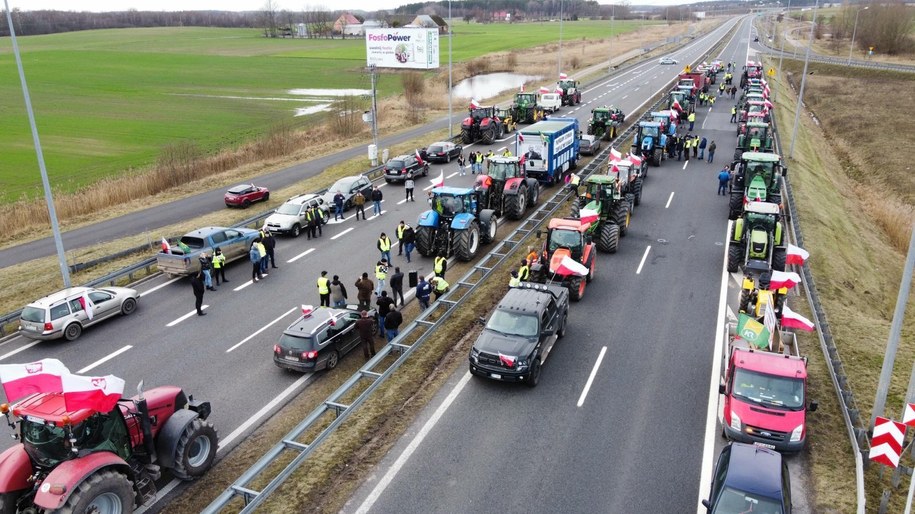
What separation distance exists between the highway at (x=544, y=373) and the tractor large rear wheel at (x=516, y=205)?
530 centimetres

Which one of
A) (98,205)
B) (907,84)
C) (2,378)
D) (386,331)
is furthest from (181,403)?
(907,84)

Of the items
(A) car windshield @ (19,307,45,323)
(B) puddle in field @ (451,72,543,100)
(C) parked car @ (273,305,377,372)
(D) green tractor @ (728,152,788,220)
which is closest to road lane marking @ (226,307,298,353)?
(C) parked car @ (273,305,377,372)

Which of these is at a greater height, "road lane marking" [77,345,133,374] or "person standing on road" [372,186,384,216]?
"person standing on road" [372,186,384,216]

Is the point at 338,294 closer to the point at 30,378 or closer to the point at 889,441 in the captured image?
the point at 30,378

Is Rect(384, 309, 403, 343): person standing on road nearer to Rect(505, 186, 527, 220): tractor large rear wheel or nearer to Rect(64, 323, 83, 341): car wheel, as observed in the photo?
Rect(64, 323, 83, 341): car wheel

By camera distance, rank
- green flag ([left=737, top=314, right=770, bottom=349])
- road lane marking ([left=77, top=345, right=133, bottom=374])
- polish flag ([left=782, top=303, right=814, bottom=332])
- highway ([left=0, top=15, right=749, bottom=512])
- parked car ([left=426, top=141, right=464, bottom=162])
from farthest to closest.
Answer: parked car ([left=426, top=141, right=464, bottom=162]), road lane marking ([left=77, top=345, right=133, bottom=374]), polish flag ([left=782, top=303, right=814, bottom=332]), green flag ([left=737, top=314, right=770, bottom=349]), highway ([left=0, top=15, right=749, bottom=512])

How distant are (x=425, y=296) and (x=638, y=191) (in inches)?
604

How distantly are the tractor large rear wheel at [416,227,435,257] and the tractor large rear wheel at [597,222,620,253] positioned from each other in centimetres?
675

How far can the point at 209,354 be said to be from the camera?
59.6 ft

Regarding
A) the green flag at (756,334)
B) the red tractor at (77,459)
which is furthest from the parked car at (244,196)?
the green flag at (756,334)

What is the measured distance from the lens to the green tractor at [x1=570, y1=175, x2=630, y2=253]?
25.0 meters

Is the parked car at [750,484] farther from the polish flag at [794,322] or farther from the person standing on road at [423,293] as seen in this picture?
the person standing on road at [423,293]

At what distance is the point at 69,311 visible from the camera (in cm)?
1941

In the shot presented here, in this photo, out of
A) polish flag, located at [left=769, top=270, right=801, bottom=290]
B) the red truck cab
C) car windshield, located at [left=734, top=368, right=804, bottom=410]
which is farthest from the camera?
polish flag, located at [left=769, top=270, right=801, bottom=290]
